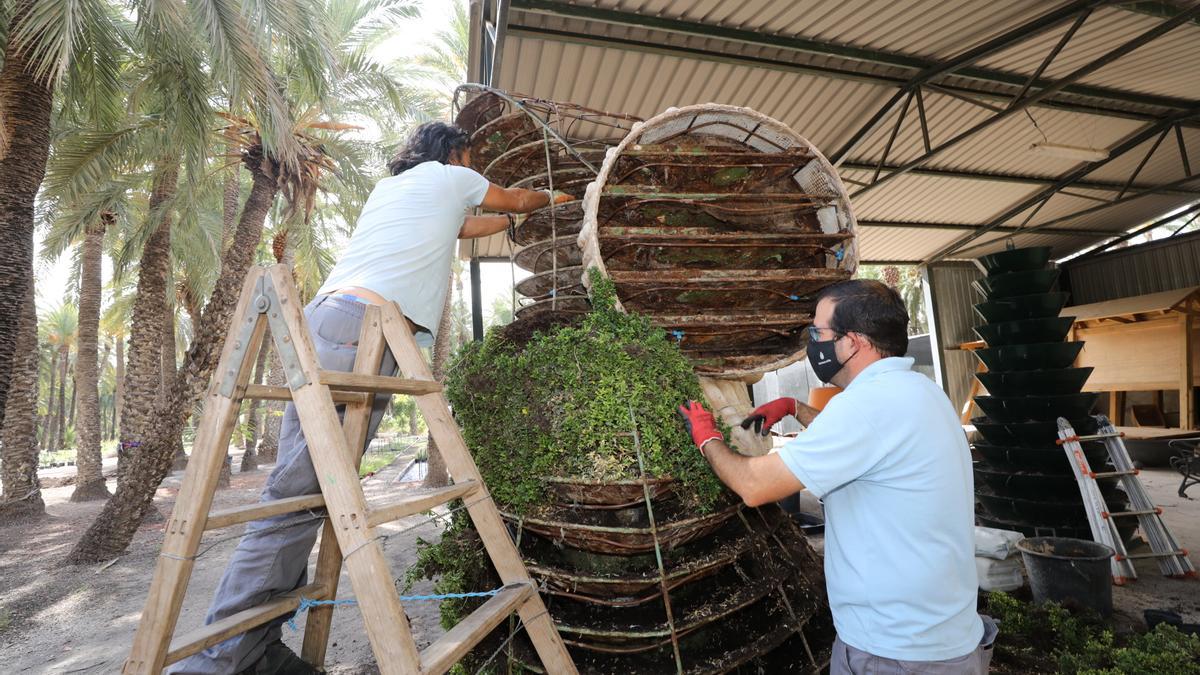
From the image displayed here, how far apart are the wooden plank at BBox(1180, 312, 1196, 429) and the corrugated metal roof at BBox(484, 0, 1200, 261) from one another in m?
3.45

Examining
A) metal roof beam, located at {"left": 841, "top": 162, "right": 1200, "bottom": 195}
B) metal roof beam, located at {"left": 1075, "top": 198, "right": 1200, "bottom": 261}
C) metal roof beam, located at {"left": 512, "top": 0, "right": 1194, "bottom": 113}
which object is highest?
metal roof beam, located at {"left": 512, "top": 0, "right": 1194, "bottom": 113}

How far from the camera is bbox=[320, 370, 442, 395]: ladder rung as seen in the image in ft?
5.95

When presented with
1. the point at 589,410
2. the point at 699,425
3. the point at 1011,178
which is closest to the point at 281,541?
the point at 589,410

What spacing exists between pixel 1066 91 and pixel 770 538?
1008cm

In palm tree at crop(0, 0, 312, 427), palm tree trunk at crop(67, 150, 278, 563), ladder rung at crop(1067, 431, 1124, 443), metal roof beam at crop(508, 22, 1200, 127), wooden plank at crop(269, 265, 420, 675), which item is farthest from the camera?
palm tree trunk at crop(67, 150, 278, 563)

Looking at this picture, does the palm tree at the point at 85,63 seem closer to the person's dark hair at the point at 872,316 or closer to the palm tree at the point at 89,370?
the palm tree at the point at 89,370

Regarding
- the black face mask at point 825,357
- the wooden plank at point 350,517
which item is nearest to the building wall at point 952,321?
the black face mask at point 825,357

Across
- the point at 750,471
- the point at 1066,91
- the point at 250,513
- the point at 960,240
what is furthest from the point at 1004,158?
the point at 250,513

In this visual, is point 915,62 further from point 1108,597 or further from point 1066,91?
point 1108,597

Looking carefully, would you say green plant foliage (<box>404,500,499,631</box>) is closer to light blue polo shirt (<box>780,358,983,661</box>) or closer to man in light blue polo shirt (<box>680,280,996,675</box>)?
man in light blue polo shirt (<box>680,280,996,675</box>)

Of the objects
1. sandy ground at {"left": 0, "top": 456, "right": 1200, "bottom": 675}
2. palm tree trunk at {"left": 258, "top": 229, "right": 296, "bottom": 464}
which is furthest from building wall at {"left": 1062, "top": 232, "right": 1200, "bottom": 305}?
palm tree trunk at {"left": 258, "top": 229, "right": 296, "bottom": 464}

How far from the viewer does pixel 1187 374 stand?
37.9ft

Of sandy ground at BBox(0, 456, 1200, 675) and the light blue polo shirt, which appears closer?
the light blue polo shirt

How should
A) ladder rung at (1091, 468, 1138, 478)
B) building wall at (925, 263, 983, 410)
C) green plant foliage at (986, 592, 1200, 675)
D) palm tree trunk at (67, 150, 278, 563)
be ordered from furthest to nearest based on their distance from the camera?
1. building wall at (925, 263, 983, 410)
2. palm tree trunk at (67, 150, 278, 563)
3. ladder rung at (1091, 468, 1138, 478)
4. green plant foliage at (986, 592, 1200, 675)
